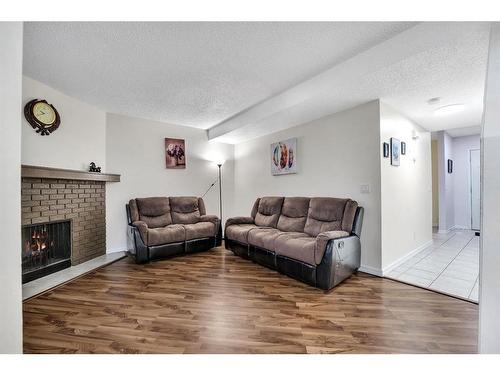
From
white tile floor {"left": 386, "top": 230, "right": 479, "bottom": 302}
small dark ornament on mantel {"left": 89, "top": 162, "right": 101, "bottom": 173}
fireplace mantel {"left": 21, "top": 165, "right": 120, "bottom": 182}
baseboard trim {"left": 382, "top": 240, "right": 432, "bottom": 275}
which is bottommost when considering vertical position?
white tile floor {"left": 386, "top": 230, "right": 479, "bottom": 302}

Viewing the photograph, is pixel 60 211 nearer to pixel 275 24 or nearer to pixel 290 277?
pixel 290 277

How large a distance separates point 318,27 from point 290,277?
2.47 meters

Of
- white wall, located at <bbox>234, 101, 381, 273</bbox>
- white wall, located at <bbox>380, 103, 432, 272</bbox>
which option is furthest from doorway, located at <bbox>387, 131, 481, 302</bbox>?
Result: white wall, located at <bbox>234, 101, 381, 273</bbox>

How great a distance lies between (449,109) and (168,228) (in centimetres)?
432

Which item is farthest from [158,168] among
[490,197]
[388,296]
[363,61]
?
[490,197]

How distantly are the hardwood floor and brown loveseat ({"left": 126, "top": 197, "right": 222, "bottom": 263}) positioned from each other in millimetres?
553

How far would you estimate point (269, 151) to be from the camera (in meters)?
4.23

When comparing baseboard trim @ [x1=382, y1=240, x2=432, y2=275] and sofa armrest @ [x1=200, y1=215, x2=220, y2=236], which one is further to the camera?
Answer: sofa armrest @ [x1=200, y1=215, x2=220, y2=236]

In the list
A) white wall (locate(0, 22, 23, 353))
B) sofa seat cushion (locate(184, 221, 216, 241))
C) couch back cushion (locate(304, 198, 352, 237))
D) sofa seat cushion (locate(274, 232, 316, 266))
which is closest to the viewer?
white wall (locate(0, 22, 23, 353))

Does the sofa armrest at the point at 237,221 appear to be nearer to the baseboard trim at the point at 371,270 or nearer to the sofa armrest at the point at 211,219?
the sofa armrest at the point at 211,219

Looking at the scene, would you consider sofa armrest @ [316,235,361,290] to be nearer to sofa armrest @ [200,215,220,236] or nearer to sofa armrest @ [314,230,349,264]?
sofa armrest @ [314,230,349,264]

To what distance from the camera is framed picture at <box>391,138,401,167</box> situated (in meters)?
2.84

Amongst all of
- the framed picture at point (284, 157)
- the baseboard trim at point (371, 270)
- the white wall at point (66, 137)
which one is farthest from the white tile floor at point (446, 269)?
the white wall at point (66, 137)

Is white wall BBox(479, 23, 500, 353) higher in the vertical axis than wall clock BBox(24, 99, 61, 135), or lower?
lower
